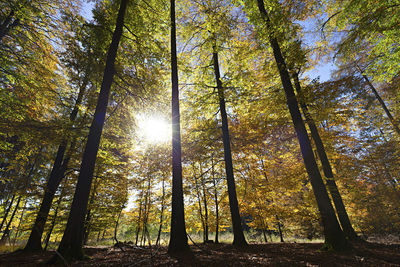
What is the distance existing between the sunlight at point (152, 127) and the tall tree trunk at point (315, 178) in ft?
19.3

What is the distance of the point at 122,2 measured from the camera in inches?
294

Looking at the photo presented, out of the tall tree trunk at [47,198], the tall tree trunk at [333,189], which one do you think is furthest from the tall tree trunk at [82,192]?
the tall tree trunk at [333,189]

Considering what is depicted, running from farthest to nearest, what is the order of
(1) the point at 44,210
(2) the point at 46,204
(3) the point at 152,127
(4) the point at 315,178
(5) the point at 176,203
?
(3) the point at 152,127, (2) the point at 46,204, (1) the point at 44,210, (4) the point at 315,178, (5) the point at 176,203

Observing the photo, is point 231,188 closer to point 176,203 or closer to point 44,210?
point 176,203

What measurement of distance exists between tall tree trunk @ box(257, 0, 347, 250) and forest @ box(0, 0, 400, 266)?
4 cm

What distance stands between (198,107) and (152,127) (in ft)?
8.96

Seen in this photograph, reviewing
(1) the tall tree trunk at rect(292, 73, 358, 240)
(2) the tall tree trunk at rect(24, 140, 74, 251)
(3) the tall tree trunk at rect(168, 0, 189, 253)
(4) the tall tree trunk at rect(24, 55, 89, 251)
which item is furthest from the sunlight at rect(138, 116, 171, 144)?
(1) the tall tree trunk at rect(292, 73, 358, 240)

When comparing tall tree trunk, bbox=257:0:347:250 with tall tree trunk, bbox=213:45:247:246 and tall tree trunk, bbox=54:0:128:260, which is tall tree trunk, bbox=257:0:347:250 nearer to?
tall tree trunk, bbox=213:45:247:246

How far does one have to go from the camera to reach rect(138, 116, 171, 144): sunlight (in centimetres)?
861

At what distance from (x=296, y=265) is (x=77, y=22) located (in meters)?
11.6

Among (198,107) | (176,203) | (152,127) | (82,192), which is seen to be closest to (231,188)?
(176,203)

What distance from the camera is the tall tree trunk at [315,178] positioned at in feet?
17.3

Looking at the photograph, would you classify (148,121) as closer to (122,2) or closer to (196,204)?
(122,2)

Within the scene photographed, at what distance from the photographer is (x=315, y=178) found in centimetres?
588
